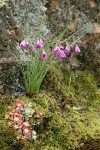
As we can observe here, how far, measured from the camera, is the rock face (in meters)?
3.84

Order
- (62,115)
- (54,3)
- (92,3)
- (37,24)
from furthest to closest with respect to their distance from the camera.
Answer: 1. (92,3)
2. (54,3)
3. (37,24)
4. (62,115)

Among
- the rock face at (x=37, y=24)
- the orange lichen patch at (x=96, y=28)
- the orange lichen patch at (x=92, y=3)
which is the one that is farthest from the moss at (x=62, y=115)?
the orange lichen patch at (x=92, y=3)

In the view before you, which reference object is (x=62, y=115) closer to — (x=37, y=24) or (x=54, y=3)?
(x=37, y=24)

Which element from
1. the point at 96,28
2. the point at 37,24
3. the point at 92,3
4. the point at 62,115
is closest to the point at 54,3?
the point at 37,24

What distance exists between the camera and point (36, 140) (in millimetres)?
3455

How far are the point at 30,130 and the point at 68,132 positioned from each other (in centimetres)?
42

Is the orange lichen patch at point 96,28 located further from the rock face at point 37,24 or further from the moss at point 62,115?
the moss at point 62,115

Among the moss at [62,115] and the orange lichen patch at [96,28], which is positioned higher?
the orange lichen patch at [96,28]

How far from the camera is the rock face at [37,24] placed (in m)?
3.84

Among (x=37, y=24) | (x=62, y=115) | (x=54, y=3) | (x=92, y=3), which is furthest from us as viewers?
(x=92, y=3)

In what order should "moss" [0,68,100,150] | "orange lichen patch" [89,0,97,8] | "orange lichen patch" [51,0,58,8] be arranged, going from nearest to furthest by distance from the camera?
"moss" [0,68,100,150] → "orange lichen patch" [51,0,58,8] → "orange lichen patch" [89,0,97,8]

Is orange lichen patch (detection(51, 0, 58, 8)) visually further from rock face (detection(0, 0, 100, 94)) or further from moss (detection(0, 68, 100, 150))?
moss (detection(0, 68, 100, 150))

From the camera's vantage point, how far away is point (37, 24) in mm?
4258

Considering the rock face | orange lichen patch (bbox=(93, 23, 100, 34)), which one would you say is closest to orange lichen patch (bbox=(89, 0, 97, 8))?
the rock face
